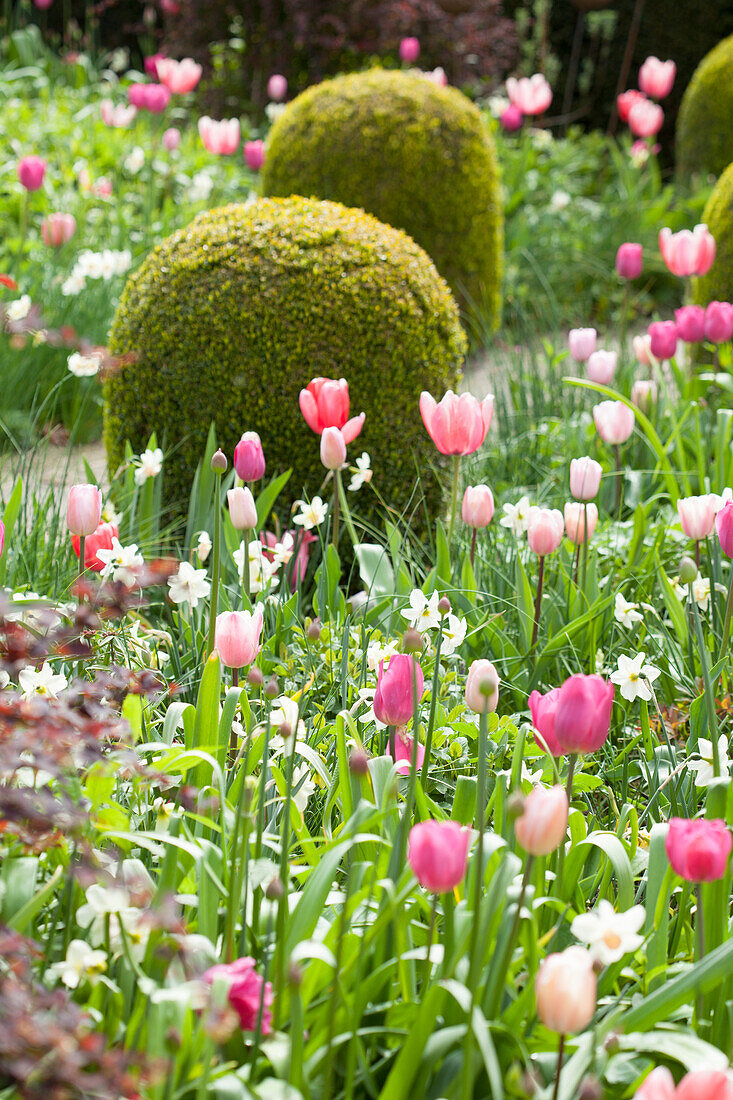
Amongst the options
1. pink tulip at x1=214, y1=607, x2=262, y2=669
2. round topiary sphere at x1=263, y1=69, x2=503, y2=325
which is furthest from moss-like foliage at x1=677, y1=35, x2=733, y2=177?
pink tulip at x1=214, y1=607, x2=262, y2=669

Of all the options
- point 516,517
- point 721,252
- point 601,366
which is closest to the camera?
point 516,517

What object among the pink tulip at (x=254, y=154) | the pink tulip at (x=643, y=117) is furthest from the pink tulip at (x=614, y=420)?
the pink tulip at (x=643, y=117)

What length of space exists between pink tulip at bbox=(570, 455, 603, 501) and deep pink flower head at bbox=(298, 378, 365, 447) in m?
0.48

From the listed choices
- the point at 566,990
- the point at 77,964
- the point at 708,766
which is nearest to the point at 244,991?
the point at 77,964

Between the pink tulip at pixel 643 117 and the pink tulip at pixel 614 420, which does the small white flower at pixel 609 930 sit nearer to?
the pink tulip at pixel 614 420

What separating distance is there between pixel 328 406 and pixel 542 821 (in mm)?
1407

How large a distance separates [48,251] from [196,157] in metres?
2.76

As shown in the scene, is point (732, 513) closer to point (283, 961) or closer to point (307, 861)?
point (307, 861)

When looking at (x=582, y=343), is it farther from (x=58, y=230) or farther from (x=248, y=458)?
(x=58, y=230)

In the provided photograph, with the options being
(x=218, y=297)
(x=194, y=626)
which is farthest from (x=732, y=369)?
(x=194, y=626)

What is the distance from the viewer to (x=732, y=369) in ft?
13.9

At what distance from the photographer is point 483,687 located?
1.10 meters

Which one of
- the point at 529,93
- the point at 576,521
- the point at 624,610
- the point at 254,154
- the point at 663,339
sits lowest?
the point at 624,610

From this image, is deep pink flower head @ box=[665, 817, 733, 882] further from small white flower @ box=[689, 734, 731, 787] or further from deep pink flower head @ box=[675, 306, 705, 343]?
deep pink flower head @ box=[675, 306, 705, 343]
